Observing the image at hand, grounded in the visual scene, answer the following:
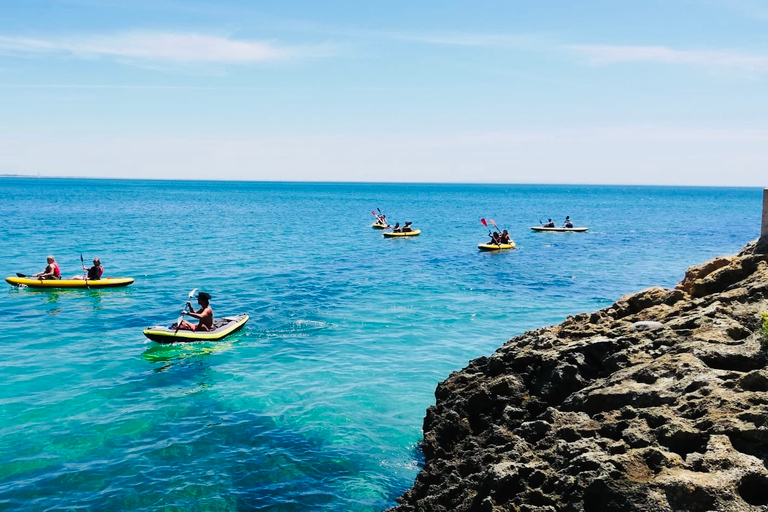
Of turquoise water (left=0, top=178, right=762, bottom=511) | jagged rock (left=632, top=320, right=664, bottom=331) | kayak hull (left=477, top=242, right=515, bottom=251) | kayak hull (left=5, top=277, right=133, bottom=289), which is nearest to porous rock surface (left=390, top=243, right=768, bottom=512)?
jagged rock (left=632, top=320, right=664, bottom=331)

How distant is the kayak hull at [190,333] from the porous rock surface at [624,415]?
9.19 metres

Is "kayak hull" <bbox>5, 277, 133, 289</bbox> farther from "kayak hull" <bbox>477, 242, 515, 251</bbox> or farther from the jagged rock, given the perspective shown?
"kayak hull" <bbox>477, 242, 515, 251</bbox>

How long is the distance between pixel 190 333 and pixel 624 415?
13.6 m

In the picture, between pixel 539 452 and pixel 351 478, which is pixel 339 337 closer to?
pixel 351 478

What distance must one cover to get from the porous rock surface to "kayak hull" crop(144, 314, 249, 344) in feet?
30.2

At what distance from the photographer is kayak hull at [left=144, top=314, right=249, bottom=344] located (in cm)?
1734

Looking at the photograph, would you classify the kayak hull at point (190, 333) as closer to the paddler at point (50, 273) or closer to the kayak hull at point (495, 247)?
the paddler at point (50, 273)

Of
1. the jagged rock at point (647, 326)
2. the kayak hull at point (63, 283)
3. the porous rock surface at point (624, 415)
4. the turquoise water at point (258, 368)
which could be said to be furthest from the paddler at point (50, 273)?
the jagged rock at point (647, 326)

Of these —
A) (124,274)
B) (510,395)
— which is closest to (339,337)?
(510,395)

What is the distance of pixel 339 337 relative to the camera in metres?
19.2

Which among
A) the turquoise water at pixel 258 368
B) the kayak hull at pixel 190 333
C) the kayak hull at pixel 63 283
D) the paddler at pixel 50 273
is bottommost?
the turquoise water at pixel 258 368

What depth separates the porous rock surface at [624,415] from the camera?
6129 millimetres

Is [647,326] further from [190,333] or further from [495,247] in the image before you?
[495,247]

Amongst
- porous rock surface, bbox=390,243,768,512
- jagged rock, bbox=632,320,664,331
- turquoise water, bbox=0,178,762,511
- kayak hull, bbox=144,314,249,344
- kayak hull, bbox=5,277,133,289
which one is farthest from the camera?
kayak hull, bbox=5,277,133,289
